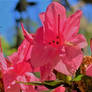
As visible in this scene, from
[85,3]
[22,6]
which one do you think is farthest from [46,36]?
[85,3]

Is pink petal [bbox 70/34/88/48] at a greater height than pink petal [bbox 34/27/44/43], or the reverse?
pink petal [bbox 34/27/44/43]

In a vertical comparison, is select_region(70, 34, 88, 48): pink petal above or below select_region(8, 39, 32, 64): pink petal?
above

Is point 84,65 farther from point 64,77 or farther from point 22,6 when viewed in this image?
point 22,6

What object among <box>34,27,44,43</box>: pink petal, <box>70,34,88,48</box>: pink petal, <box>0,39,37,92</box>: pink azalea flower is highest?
<box>34,27,44,43</box>: pink petal

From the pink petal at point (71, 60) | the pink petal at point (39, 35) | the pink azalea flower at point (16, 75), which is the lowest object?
the pink azalea flower at point (16, 75)

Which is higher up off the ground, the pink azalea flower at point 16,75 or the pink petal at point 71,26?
the pink petal at point 71,26
